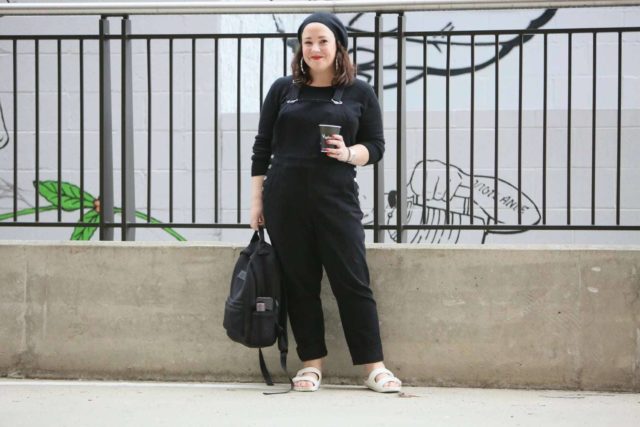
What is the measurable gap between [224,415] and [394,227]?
1.40 m

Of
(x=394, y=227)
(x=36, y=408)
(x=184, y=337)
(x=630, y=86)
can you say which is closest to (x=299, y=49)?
(x=394, y=227)

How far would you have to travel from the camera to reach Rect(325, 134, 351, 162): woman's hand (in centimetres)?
412

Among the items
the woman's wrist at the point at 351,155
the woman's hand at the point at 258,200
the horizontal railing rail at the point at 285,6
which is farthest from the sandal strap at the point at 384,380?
the horizontal railing rail at the point at 285,6

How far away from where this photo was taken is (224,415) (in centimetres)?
393

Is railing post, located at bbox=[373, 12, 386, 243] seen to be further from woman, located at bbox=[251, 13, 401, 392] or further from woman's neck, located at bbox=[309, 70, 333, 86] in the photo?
woman's neck, located at bbox=[309, 70, 333, 86]

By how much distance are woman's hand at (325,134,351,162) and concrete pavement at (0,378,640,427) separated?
3.34 ft

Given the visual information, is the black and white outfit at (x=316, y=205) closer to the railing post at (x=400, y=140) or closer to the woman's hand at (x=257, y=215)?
the woman's hand at (x=257, y=215)

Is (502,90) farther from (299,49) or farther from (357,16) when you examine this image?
(299,49)

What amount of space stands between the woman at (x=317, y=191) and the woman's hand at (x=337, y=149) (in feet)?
0.14

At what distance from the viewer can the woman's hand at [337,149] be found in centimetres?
412

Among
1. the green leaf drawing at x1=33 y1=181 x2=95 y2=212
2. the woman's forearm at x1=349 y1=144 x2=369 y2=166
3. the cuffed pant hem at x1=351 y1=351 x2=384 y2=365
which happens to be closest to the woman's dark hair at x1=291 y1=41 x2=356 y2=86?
the woman's forearm at x1=349 y1=144 x2=369 y2=166

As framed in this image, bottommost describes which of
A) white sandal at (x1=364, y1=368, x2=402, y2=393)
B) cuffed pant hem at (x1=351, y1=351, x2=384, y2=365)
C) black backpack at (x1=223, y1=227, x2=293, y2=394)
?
white sandal at (x1=364, y1=368, x2=402, y2=393)

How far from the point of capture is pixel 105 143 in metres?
5.00

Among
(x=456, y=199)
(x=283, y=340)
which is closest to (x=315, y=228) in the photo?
(x=283, y=340)
